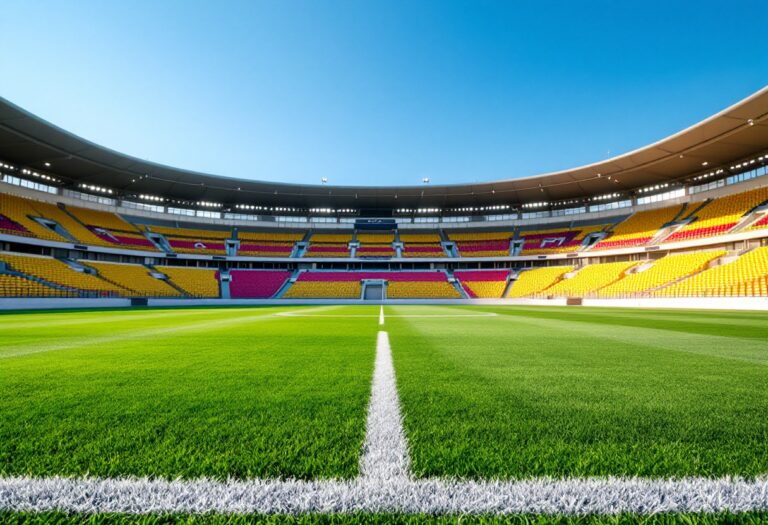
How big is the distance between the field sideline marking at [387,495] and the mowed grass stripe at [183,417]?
0.09 m

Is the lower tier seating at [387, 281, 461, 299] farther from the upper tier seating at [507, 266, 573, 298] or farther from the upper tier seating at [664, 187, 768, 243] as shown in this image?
the upper tier seating at [664, 187, 768, 243]

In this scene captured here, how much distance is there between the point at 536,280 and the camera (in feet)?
128

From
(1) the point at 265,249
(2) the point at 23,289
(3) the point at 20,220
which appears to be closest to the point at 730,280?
(1) the point at 265,249

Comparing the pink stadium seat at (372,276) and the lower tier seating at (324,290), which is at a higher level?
the pink stadium seat at (372,276)

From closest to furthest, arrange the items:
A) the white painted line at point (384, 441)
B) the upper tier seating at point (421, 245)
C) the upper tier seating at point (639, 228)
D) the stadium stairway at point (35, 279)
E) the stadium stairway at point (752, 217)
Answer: the white painted line at point (384, 441) < the stadium stairway at point (35, 279) < the stadium stairway at point (752, 217) < the upper tier seating at point (639, 228) < the upper tier seating at point (421, 245)

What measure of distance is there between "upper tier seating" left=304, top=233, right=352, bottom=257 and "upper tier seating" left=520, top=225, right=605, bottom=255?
21.6 meters

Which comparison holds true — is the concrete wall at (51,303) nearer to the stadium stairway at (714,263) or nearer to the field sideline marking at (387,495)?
the field sideline marking at (387,495)

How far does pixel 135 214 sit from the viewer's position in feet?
140

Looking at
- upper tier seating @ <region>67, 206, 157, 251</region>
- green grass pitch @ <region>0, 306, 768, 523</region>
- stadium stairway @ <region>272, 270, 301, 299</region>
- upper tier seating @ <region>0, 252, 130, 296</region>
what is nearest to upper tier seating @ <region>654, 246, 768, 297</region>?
green grass pitch @ <region>0, 306, 768, 523</region>

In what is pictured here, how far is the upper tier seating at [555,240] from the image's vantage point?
4088 cm

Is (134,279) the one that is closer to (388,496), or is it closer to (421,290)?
(421,290)

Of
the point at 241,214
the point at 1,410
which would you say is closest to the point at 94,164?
the point at 241,214

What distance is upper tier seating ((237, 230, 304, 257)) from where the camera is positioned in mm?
44312

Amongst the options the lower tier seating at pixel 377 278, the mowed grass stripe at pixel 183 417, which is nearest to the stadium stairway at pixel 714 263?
the lower tier seating at pixel 377 278
